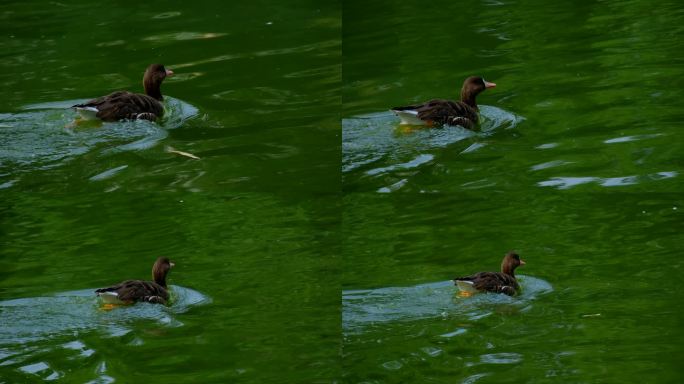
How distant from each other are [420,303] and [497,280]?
0.68 meters

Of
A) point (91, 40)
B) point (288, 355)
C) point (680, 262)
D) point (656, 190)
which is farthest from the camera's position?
point (91, 40)

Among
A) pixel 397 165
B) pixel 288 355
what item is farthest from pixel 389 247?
pixel 288 355

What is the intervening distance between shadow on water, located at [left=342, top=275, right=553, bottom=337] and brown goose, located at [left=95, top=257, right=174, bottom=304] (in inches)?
62.9

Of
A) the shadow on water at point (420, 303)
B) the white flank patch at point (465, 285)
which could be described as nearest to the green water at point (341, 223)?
the shadow on water at point (420, 303)

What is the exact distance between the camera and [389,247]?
1167cm

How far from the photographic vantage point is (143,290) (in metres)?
11.7

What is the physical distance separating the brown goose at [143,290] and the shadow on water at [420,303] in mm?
Answer: 1597

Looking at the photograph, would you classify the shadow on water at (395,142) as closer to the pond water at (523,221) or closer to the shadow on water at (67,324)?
the pond water at (523,221)

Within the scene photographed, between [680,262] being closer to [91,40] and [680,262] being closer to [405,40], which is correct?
[405,40]

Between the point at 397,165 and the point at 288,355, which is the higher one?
the point at 397,165

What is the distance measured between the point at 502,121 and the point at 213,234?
299cm

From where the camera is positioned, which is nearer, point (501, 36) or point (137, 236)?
point (137, 236)

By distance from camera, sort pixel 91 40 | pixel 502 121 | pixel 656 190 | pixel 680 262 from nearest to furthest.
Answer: pixel 680 262, pixel 656 190, pixel 502 121, pixel 91 40

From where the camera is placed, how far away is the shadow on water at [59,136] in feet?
39.5
